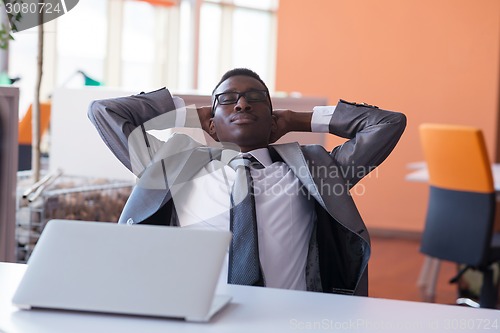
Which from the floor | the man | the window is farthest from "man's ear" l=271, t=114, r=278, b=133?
the window

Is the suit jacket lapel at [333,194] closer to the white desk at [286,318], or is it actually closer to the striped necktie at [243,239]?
the striped necktie at [243,239]

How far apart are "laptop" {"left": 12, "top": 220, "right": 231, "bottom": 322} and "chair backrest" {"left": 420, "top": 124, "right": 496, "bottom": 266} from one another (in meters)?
2.81

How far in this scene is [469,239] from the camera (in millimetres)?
3842

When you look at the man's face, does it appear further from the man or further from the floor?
the floor

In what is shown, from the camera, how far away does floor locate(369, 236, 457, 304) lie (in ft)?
16.0

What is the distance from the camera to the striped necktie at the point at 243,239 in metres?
1.70

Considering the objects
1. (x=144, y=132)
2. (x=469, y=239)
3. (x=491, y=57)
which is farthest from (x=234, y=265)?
(x=491, y=57)

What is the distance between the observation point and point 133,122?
1.99 meters

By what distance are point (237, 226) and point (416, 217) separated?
18.4 feet

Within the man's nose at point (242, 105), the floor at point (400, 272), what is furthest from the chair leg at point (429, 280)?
the man's nose at point (242, 105)

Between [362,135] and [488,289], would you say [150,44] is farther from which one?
[362,135]

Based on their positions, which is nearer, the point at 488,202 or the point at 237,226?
the point at 237,226

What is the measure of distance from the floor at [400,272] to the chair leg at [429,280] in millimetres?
36

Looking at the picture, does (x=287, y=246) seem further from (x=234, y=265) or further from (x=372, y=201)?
(x=372, y=201)
